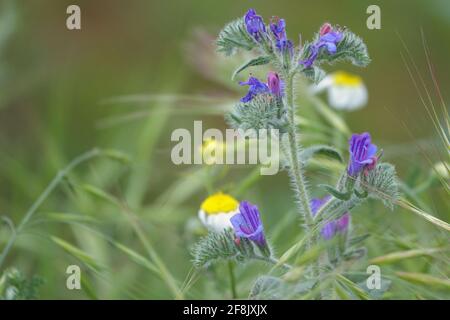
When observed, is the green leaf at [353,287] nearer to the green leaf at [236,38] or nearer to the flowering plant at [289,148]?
the flowering plant at [289,148]

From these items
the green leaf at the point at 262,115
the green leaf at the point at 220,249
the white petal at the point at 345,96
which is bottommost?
the green leaf at the point at 220,249

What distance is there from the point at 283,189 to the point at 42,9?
4.81 ft

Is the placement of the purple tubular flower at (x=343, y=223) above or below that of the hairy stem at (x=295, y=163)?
below

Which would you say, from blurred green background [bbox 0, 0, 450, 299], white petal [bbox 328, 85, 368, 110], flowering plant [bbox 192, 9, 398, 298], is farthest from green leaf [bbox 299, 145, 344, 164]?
white petal [bbox 328, 85, 368, 110]

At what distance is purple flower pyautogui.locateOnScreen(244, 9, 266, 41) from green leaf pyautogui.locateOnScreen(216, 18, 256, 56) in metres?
0.02

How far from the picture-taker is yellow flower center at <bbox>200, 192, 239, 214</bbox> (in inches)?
70.8

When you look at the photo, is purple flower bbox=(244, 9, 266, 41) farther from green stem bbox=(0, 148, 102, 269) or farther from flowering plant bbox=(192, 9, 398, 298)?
green stem bbox=(0, 148, 102, 269)

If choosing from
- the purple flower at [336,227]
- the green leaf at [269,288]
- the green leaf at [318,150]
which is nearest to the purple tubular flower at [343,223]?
the purple flower at [336,227]

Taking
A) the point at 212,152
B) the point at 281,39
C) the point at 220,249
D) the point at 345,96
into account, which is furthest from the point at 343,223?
the point at 345,96

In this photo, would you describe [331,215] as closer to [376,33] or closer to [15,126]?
[15,126]

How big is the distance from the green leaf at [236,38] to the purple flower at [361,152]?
250mm

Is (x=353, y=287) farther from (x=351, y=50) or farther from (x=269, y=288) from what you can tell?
(x=351, y=50)

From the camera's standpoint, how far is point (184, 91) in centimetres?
375

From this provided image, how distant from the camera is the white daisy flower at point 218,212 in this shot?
178 cm
